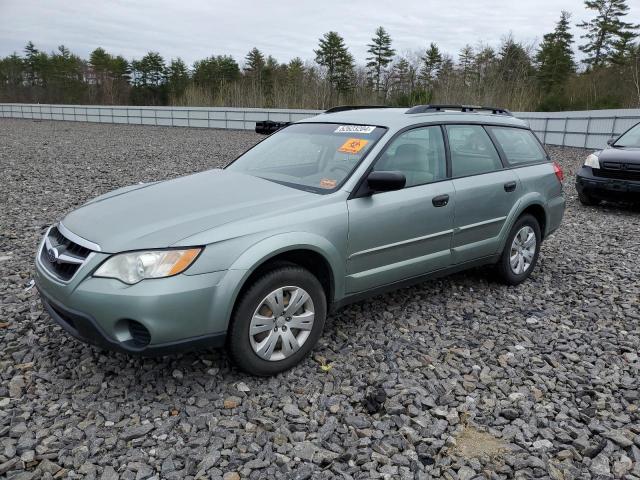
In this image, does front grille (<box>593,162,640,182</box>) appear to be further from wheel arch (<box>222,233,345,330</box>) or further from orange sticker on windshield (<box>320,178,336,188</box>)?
wheel arch (<box>222,233,345,330</box>)

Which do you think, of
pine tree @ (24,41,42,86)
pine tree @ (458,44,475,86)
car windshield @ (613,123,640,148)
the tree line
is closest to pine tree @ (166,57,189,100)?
the tree line

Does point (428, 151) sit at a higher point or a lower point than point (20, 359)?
higher

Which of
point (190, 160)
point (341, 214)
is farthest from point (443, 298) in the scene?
point (190, 160)

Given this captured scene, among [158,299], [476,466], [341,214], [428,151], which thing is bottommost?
[476,466]

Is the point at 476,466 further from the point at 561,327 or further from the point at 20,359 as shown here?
the point at 20,359

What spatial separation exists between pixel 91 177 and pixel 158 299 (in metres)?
9.38

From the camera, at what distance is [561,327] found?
420 cm

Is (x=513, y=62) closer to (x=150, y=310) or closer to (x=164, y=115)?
(x=164, y=115)

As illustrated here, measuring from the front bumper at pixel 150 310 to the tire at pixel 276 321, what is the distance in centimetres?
15

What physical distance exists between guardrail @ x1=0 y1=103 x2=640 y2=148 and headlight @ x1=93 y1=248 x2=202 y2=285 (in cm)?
1918

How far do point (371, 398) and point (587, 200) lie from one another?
7.80 m

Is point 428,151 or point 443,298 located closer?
point 428,151

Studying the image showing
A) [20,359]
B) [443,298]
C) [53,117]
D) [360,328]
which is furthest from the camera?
[53,117]

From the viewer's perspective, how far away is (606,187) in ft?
28.2
